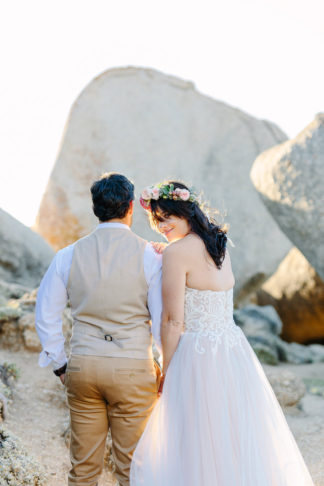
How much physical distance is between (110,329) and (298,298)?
882 cm

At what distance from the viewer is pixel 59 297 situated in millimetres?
2451

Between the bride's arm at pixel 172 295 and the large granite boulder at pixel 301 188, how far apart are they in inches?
177

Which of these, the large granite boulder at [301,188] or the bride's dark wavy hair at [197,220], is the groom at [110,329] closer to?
the bride's dark wavy hair at [197,220]

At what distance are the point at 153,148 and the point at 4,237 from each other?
17.0 feet

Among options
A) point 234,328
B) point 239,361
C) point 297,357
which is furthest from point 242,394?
point 297,357

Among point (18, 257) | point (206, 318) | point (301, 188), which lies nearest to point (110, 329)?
point (206, 318)

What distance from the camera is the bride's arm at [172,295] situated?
92.7 inches

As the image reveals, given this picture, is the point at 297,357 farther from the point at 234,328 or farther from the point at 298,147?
the point at 234,328

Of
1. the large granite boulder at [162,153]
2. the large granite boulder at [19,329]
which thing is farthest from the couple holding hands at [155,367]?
the large granite boulder at [162,153]

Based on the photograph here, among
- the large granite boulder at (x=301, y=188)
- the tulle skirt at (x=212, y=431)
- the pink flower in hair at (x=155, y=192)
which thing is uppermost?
the large granite boulder at (x=301, y=188)

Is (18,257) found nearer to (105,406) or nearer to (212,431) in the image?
(105,406)

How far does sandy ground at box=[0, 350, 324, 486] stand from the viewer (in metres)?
3.38

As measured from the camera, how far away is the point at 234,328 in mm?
2588

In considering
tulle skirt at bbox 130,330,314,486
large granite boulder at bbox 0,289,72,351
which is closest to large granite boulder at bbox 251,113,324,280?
large granite boulder at bbox 0,289,72,351
